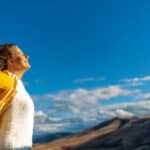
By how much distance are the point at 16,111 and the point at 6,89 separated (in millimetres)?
292

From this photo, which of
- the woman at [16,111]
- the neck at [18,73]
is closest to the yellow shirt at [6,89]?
the woman at [16,111]

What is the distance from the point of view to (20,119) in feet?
18.7

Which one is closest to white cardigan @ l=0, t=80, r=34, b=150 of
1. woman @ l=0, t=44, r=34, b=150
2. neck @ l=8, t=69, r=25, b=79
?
woman @ l=0, t=44, r=34, b=150

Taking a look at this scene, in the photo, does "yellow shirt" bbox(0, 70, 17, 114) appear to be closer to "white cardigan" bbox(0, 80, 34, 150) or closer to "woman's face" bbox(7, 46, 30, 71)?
"white cardigan" bbox(0, 80, 34, 150)

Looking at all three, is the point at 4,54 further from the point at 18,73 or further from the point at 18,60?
the point at 18,73

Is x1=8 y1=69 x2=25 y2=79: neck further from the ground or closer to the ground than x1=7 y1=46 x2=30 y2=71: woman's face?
closer to the ground

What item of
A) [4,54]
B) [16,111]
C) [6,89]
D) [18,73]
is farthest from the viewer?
[18,73]

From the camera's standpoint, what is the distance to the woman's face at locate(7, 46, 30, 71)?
230 inches

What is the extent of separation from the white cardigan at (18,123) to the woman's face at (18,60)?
0.72 feet

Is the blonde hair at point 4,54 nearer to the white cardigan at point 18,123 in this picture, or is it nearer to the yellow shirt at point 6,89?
the yellow shirt at point 6,89

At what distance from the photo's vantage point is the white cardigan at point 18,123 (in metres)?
5.57

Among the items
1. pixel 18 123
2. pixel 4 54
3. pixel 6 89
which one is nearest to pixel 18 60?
pixel 4 54

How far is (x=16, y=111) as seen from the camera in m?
5.72

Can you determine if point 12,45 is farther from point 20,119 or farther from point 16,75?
point 20,119
